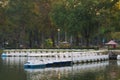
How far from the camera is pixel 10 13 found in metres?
117

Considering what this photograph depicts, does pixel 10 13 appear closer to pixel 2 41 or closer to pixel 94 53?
pixel 2 41

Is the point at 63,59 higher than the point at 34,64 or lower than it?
higher

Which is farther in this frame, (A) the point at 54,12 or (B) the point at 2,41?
(B) the point at 2,41

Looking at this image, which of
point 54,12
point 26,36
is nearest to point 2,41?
point 26,36

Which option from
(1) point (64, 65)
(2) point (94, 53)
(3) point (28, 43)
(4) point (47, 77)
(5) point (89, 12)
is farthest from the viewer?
(3) point (28, 43)

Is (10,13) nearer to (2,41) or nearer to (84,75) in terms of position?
(2,41)

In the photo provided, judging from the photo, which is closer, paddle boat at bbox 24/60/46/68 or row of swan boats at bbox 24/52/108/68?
paddle boat at bbox 24/60/46/68

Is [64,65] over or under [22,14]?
under

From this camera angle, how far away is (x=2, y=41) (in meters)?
126

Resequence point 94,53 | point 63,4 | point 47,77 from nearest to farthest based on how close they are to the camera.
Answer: point 47,77 < point 94,53 < point 63,4

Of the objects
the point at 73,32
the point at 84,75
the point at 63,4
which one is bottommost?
the point at 84,75

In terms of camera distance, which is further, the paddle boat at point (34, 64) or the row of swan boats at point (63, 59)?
the row of swan boats at point (63, 59)

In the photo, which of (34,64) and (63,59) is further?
(63,59)

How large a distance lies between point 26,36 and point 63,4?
19.4 metres
